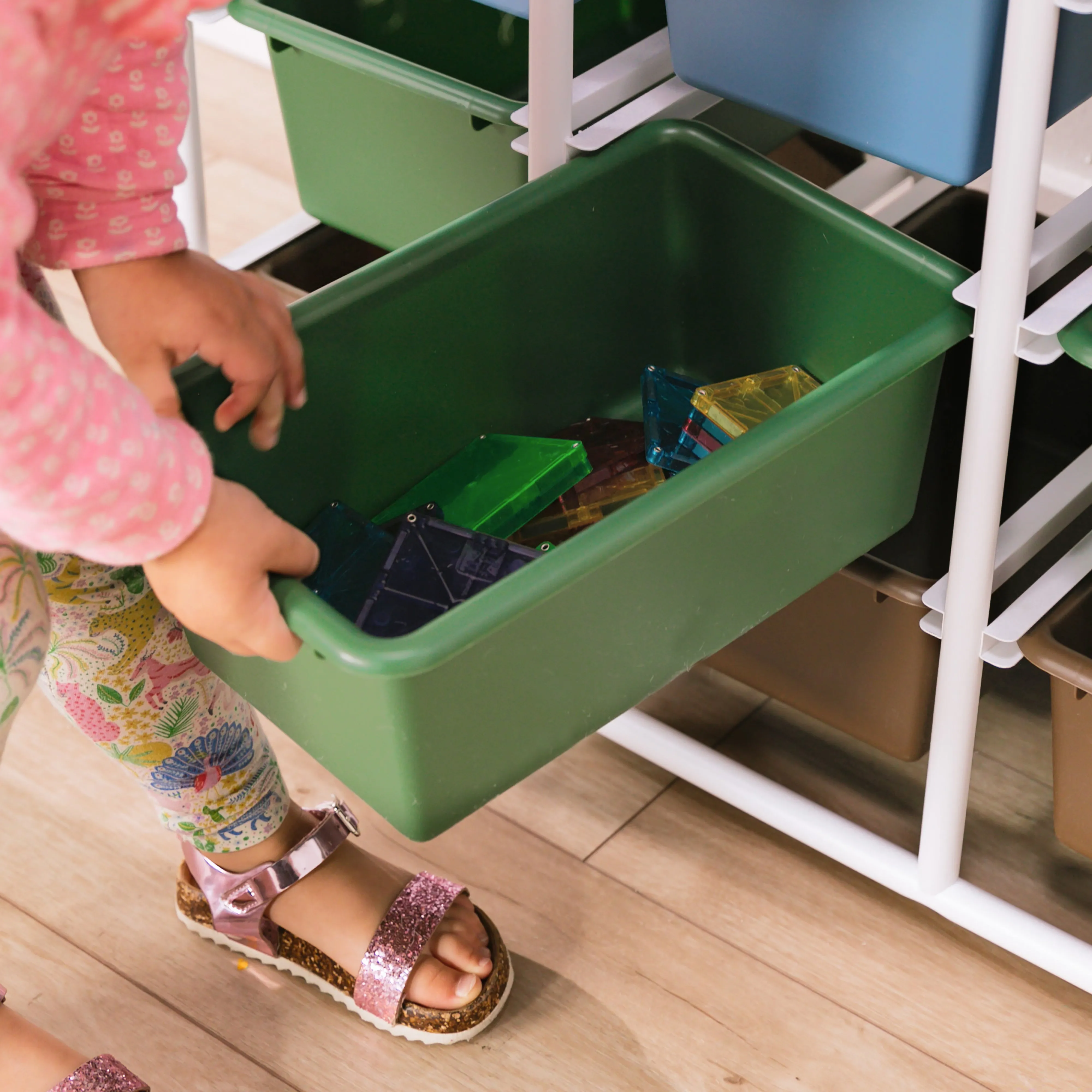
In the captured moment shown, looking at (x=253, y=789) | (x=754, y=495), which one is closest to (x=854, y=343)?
(x=754, y=495)

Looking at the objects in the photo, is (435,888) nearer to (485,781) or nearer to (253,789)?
(253,789)

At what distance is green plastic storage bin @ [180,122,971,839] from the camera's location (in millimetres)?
657

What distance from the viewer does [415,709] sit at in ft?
2.07

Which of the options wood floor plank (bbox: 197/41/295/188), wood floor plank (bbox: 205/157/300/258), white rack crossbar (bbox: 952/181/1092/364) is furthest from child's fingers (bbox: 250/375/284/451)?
wood floor plank (bbox: 197/41/295/188)

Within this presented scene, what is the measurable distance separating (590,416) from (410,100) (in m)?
0.26

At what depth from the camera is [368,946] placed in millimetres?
965

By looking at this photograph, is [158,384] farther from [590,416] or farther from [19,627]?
[590,416]

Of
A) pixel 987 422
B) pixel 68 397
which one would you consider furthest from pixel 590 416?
pixel 68 397

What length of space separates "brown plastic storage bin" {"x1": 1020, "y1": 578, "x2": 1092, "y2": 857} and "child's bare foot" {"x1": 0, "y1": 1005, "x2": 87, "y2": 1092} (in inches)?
24.2

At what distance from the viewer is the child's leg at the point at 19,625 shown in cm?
73

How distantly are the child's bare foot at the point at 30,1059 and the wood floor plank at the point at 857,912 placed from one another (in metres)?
0.39

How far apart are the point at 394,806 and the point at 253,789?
0.30 meters

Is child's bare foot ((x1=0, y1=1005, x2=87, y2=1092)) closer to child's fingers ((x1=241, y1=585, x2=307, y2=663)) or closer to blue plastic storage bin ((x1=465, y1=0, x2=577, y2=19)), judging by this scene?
child's fingers ((x1=241, y1=585, x2=307, y2=663))

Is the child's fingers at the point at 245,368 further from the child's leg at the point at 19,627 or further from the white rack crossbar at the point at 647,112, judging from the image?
the white rack crossbar at the point at 647,112
